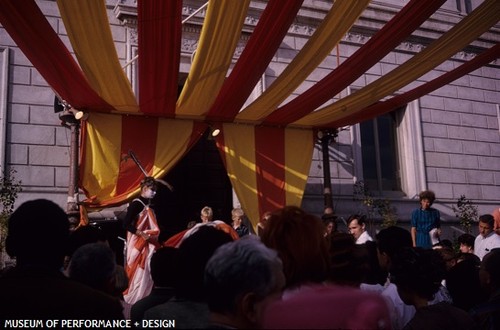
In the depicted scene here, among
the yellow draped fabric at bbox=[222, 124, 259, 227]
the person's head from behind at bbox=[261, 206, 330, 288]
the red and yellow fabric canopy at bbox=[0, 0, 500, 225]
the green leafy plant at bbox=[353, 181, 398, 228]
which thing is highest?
the red and yellow fabric canopy at bbox=[0, 0, 500, 225]

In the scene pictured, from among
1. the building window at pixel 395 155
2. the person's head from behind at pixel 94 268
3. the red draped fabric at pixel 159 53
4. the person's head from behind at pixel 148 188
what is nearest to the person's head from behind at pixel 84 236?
the person's head from behind at pixel 94 268

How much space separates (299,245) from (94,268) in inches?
39.9

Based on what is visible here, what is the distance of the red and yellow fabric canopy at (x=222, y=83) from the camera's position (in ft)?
20.0

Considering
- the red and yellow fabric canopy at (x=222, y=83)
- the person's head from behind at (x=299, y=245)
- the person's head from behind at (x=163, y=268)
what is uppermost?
the red and yellow fabric canopy at (x=222, y=83)

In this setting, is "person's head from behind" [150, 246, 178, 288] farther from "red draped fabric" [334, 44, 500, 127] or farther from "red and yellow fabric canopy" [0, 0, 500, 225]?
"red draped fabric" [334, 44, 500, 127]

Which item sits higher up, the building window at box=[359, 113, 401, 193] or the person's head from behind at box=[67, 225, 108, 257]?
the building window at box=[359, 113, 401, 193]

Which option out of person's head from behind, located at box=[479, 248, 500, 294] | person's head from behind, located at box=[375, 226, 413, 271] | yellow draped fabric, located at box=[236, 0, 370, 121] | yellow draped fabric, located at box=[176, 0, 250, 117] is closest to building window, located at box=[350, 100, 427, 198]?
yellow draped fabric, located at box=[236, 0, 370, 121]

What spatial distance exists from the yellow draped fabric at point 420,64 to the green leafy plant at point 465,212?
4462 millimetres

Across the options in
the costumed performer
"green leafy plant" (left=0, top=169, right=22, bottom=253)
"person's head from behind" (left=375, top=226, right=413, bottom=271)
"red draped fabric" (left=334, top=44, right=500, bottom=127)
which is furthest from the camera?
"green leafy plant" (left=0, top=169, right=22, bottom=253)

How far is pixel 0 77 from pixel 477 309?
8.18 m

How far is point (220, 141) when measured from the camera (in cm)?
877

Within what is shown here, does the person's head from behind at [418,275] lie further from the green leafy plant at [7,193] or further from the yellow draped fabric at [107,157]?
the green leafy plant at [7,193]

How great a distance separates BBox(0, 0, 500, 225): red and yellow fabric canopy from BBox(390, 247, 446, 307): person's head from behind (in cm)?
361

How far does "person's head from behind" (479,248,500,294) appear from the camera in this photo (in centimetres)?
332
